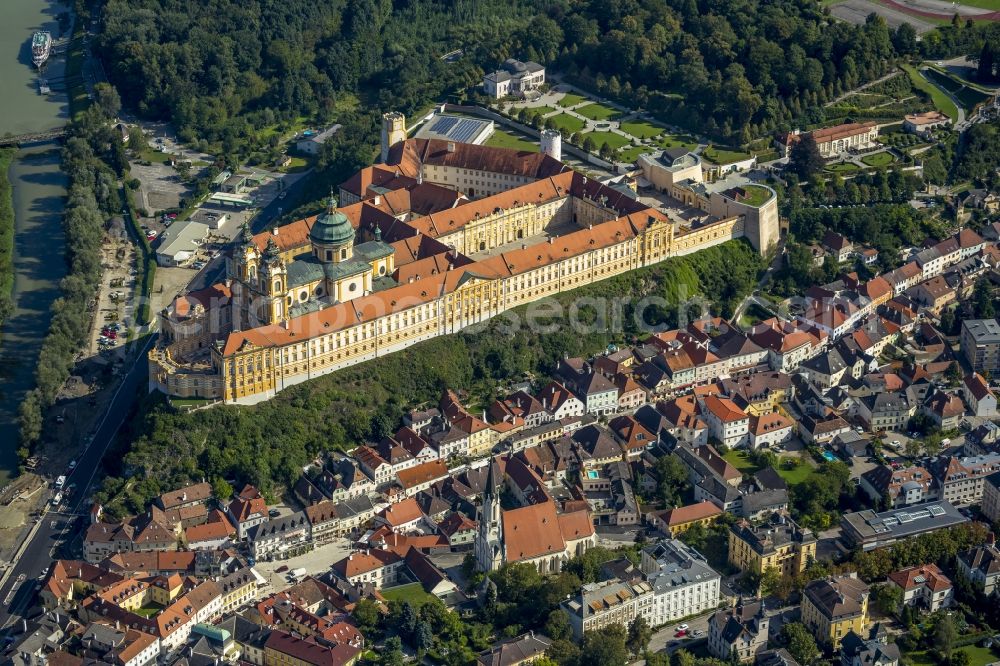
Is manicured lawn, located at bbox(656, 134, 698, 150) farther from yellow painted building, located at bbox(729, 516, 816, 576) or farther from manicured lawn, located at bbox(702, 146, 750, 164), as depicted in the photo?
yellow painted building, located at bbox(729, 516, 816, 576)

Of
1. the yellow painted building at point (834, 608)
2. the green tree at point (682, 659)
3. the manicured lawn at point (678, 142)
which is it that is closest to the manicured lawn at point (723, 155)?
the manicured lawn at point (678, 142)

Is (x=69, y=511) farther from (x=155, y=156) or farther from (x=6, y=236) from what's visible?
(x=155, y=156)

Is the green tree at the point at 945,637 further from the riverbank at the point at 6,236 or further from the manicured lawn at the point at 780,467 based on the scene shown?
the riverbank at the point at 6,236

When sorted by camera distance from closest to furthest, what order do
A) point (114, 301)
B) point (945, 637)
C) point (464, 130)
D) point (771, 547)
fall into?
point (945, 637) → point (771, 547) → point (114, 301) → point (464, 130)

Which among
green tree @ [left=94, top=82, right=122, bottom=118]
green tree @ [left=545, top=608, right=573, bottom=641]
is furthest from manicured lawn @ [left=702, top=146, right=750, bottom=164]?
green tree @ [left=545, top=608, right=573, bottom=641]

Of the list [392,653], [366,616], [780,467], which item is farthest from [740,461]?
[392,653]

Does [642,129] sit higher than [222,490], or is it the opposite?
[642,129]
